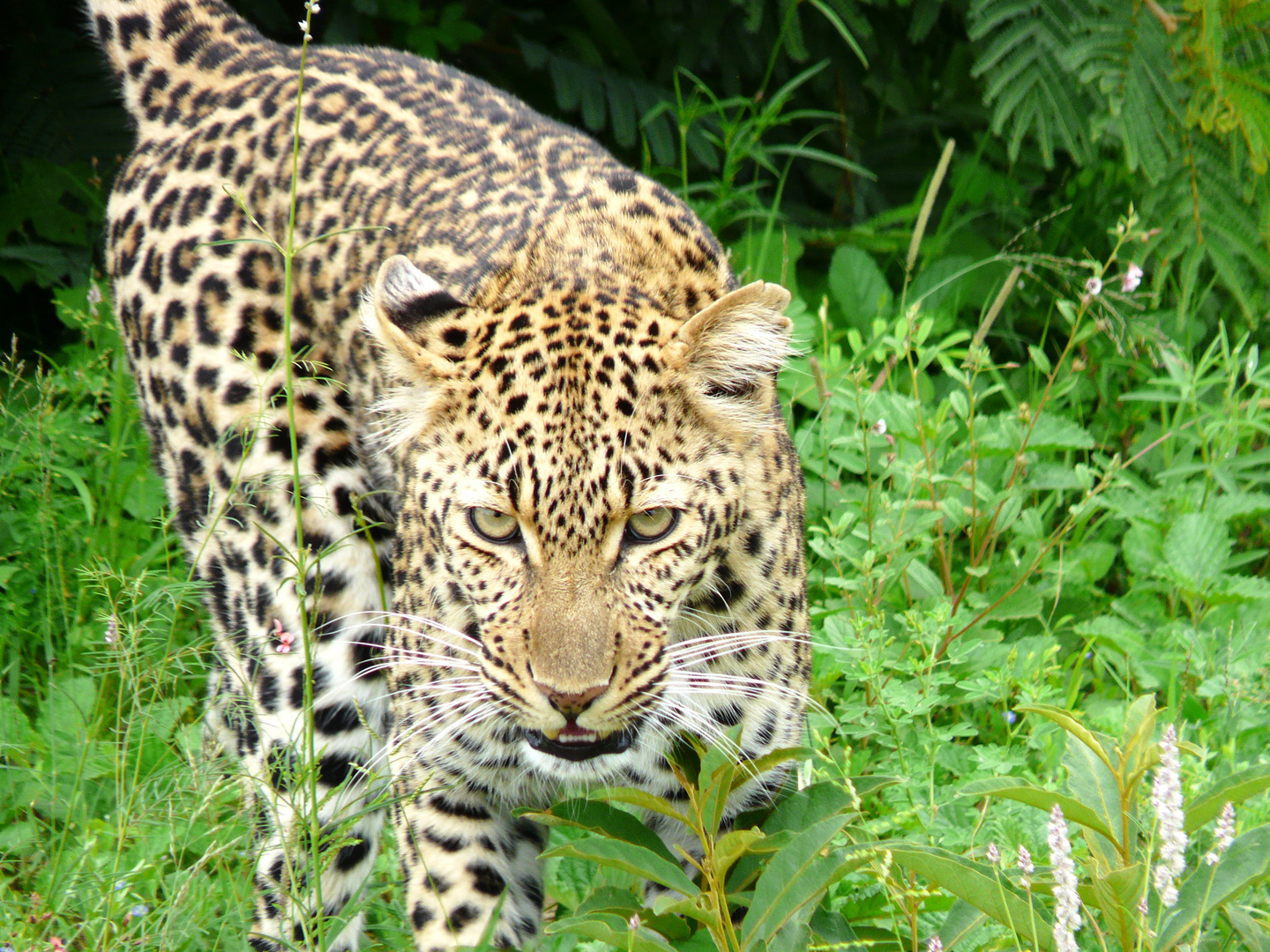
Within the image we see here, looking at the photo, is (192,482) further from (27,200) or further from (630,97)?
(630,97)

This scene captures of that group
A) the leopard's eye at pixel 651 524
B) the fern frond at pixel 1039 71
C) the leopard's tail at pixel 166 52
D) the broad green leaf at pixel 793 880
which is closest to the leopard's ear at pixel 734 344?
the leopard's eye at pixel 651 524

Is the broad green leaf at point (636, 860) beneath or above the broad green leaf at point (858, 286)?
beneath

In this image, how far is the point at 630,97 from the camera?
6188 mm

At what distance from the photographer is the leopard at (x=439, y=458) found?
3092 mm

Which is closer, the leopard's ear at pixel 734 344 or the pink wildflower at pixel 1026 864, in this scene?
the pink wildflower at pixel 1026 864

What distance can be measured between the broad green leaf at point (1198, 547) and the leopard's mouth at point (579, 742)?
8.04 ft

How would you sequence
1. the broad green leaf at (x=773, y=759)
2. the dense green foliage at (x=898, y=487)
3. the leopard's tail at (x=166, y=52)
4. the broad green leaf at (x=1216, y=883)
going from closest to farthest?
1. the broad green leaf at (x=1216, y=883)
2. the broad green leaf at (x=773, y=759)
3. the dense green foliage at (x=898, y=487)
4. the leopard's tail at (x=166, y=52)

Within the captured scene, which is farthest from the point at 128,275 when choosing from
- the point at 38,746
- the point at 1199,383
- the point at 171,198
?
the point at 1199,383

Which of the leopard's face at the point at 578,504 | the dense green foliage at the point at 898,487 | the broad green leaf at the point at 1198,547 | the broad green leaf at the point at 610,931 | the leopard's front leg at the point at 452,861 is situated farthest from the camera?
the broad green leaf at the point at 1198,547

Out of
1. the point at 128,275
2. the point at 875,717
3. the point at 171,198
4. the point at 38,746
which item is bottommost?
the point at 38,746

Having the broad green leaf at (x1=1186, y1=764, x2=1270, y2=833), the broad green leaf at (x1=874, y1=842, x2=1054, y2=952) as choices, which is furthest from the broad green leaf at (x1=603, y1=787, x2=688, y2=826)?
the broad green leaf at (x1=1186, y1=764, x2=1270, y2=833)

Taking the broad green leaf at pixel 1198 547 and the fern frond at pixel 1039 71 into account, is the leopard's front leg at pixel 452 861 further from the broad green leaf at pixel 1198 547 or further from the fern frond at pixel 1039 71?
the fern frond at pixel 1039 71

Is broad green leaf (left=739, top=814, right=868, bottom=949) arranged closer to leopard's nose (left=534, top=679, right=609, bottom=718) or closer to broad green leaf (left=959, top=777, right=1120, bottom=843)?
broad green leaf (left=959, top=777, right=1120, bottom=843)

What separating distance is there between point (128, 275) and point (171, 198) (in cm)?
30
